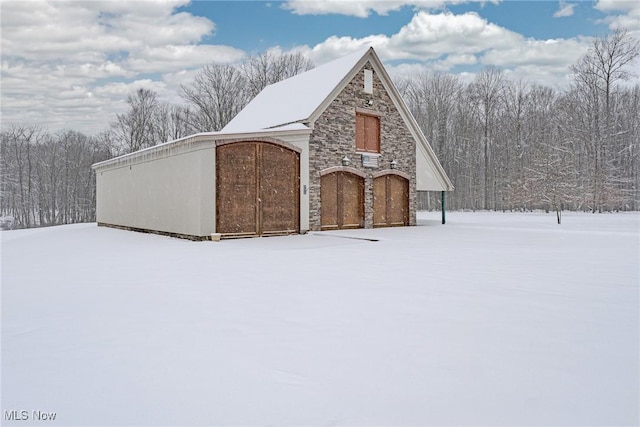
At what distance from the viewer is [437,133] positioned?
40.2 m

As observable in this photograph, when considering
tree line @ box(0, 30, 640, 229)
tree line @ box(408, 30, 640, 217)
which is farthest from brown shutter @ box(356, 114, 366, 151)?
tree line @ box(0, 30, 640, 229)

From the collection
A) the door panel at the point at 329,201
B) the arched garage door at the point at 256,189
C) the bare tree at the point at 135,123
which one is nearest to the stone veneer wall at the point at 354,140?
the door panel at the point at 329,201

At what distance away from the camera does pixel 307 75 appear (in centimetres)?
2123

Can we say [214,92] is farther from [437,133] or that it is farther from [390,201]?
[390,201]

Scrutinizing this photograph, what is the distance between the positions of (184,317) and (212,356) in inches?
49.2

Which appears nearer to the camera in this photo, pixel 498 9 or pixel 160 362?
pixel 160 362

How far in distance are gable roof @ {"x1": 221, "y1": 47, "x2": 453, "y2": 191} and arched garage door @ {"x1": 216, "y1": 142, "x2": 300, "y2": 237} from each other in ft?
7.81

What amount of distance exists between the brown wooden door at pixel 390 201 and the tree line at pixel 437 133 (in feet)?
55.0

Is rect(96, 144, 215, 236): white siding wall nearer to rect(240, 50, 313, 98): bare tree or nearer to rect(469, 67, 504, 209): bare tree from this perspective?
rect(240, 50, 313, 98): bare tree

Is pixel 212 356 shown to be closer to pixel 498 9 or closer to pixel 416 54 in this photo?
pixel 498 9

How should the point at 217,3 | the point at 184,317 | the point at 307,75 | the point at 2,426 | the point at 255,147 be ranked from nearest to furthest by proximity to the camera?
the point at 2,426, the point at 184,317, the point at 255,147, the point at 307,75, the point at 217,3

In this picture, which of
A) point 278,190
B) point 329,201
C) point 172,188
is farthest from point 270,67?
point 172,188

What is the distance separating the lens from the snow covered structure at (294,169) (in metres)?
13.8

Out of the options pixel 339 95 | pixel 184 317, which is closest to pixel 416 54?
pixel 339 95
